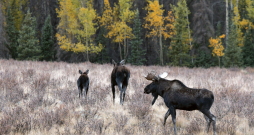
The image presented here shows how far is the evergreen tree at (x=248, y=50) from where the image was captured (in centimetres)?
2348

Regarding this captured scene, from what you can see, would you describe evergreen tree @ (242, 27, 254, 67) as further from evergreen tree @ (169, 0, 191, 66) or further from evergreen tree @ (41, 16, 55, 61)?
evergreen tree @ (41, 16, 55, 61)

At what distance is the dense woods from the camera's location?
71.1 feet

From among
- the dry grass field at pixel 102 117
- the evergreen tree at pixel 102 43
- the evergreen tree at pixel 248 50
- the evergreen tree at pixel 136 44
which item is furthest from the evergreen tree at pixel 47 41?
the evergreen tree at pixel 248 50

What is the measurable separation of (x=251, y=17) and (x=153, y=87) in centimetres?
2797

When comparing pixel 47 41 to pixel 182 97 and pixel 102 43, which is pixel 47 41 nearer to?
pixel 102 43

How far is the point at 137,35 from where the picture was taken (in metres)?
23.5

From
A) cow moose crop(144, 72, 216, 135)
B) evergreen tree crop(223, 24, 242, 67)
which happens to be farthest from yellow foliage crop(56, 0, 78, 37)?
cow moose crop(144, 72, 216, 135)

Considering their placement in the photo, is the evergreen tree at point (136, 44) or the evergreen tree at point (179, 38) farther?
the evergreen tree at point (136, 44)

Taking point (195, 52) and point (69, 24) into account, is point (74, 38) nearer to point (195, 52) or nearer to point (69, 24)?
point (69, 24)

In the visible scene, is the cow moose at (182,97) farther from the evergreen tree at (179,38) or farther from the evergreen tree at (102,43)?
the evergreen tree at (102,43)

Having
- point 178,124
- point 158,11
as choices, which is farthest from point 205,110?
point 158,11

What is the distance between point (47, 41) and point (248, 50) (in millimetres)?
25882

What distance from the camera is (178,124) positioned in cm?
396

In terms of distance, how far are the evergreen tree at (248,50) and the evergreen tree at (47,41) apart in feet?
81.9
